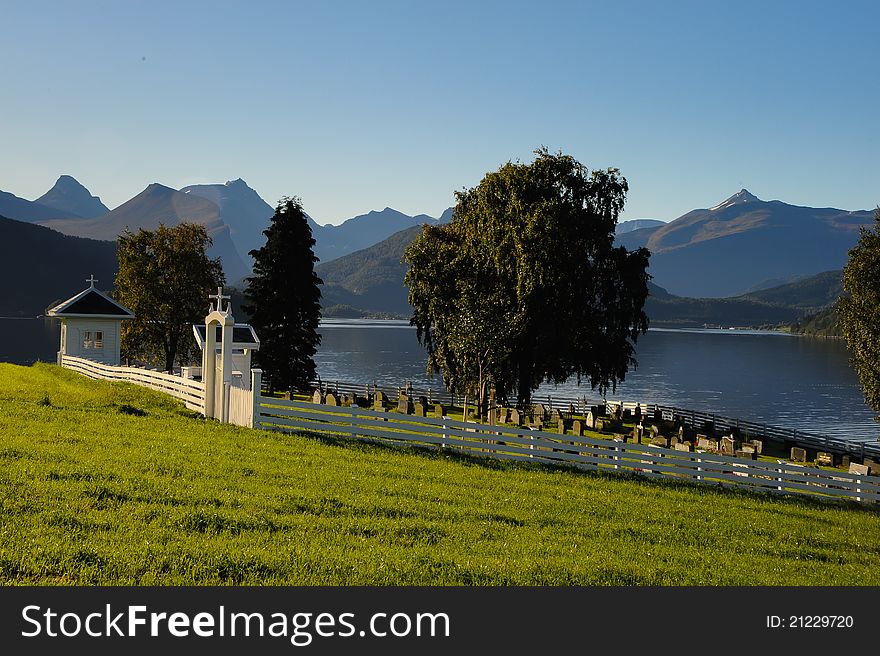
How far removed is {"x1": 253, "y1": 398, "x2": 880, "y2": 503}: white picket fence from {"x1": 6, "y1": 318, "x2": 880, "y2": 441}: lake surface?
3985 cm

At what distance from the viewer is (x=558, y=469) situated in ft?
69.8

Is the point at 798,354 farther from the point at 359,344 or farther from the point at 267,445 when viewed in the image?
the point at 267,445

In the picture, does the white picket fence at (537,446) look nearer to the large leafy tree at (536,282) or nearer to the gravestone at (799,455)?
the gravestone at (799,455)

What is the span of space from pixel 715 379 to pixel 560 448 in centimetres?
9943

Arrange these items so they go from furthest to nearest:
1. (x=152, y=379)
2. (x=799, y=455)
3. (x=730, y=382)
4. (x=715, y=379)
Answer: (x=715, y=379), (x=730, y=382), (x=799, y=455), (x=152, y=379)

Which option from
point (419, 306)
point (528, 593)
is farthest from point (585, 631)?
point (419, 306)

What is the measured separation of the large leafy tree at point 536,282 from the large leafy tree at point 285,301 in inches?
331

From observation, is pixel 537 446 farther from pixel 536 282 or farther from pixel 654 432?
pixel 536 282

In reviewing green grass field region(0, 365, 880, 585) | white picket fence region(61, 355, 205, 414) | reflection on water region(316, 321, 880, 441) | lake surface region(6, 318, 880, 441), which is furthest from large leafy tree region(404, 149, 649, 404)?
reflection on water region(316, 321, 880, 441)

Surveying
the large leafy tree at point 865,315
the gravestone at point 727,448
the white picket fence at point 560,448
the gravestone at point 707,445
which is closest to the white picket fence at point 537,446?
the white picket fence at point 560,448

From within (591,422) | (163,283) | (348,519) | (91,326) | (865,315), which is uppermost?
(163,283)

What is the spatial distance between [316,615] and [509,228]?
33585 millimetres

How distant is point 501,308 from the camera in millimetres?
38844

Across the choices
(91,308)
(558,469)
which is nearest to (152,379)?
(91,308)
